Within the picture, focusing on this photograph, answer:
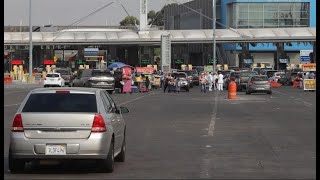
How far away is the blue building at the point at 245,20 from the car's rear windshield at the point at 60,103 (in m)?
48.1

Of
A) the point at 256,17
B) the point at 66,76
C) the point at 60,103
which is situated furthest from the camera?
the point at 256,17

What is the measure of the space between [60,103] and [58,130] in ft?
1.70

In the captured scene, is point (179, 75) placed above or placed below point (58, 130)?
below

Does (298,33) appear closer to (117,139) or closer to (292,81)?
(292,81)

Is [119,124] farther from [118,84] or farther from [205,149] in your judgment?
[118,84]

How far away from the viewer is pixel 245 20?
Answer: 99000mm

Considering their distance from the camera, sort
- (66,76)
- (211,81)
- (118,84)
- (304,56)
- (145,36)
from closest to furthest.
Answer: (118,84), (211,81), (66,76), (304,56), (145,36)

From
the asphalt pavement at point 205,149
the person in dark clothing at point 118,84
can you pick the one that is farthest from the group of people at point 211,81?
the asphalt pavement at point 205,149

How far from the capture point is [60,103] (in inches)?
454

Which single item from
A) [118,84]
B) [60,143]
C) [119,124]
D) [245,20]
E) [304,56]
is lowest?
A: [118,84]

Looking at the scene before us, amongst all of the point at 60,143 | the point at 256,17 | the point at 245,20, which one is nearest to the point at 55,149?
the point at 60,143

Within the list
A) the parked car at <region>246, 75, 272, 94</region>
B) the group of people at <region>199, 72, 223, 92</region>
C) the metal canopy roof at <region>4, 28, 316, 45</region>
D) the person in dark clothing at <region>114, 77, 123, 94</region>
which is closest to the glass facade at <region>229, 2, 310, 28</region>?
the metal canopy roof at <region>4, 28, 316, 45</region>

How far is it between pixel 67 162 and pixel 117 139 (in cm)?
112

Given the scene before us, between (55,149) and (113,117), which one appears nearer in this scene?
(55,149)
